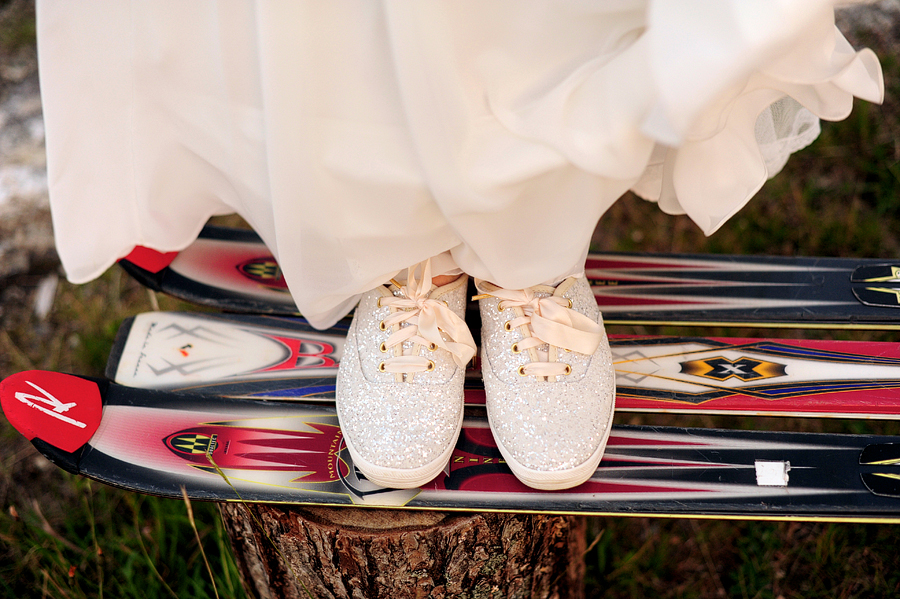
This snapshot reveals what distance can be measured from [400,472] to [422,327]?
0.20 metres

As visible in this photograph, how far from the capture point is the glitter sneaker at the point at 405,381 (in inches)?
32.5

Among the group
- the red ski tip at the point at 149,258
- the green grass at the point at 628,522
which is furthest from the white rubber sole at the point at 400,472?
the red ski tip at the point at 149,258

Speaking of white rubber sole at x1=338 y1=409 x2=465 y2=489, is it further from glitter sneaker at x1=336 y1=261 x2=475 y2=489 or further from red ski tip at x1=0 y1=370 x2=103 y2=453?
red ski tip at x1=0 y1=370 x2=103 y2=453

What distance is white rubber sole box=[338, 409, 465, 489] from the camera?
817 mm

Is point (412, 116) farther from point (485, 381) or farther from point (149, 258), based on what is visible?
point (149, 258)

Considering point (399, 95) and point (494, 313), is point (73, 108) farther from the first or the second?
point (494, 313)

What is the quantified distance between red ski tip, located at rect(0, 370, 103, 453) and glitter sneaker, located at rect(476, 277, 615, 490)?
2.01ft

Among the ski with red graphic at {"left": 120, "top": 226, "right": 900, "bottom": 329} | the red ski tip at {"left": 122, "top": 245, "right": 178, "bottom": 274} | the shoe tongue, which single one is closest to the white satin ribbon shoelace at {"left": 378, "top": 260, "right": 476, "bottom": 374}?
the shoe tongue

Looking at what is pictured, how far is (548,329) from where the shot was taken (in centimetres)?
87

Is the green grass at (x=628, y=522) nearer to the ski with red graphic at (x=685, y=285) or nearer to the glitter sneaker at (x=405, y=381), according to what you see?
the ski with red graphic at (x=685, y=285)

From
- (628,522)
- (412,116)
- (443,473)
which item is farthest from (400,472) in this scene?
(628,522)

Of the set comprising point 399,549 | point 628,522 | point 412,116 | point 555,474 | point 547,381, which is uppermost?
point 412,116

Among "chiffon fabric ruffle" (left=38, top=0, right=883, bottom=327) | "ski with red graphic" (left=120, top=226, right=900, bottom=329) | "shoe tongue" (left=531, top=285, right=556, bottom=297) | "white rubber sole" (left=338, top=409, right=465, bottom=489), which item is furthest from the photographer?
"ski with red graphic" (left=120, top=226, right=900, bottom=329)

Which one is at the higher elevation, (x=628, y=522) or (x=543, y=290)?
(x=543, y=290)
